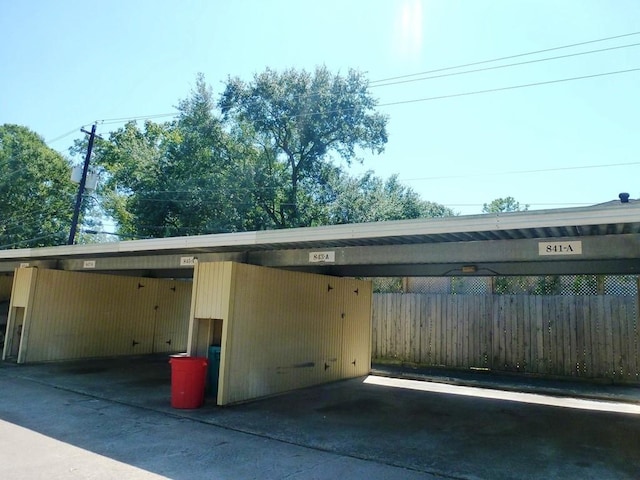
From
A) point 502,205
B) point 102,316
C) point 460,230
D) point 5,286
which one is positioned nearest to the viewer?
point 460,230

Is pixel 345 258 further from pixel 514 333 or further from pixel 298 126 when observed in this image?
pixel 298 126

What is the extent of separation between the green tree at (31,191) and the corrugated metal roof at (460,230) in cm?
2342

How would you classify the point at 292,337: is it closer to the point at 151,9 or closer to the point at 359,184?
the point at 151,9

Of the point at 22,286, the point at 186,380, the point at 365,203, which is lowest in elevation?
the point at 186,380

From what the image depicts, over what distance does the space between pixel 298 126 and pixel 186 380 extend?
15.4 meters

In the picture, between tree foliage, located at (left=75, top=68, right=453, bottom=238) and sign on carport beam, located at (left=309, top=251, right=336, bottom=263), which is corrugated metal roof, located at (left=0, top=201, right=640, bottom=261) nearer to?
sign on carport beam, located at (left=309, top=251, right=336, bottom=263)

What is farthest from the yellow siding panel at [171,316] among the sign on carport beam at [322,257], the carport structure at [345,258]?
the sign on carport beam at [322,257]

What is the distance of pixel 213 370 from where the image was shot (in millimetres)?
7699

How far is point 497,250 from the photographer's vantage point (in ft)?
18.2

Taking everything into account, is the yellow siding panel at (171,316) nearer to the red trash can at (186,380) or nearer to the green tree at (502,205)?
the red trash can at (186,380)

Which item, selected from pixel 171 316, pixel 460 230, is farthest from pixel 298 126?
pixel 460 230

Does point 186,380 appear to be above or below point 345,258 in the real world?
below

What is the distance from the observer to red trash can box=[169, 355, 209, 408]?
6668 mm

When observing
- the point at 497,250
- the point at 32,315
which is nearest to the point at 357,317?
the point at 497,250
